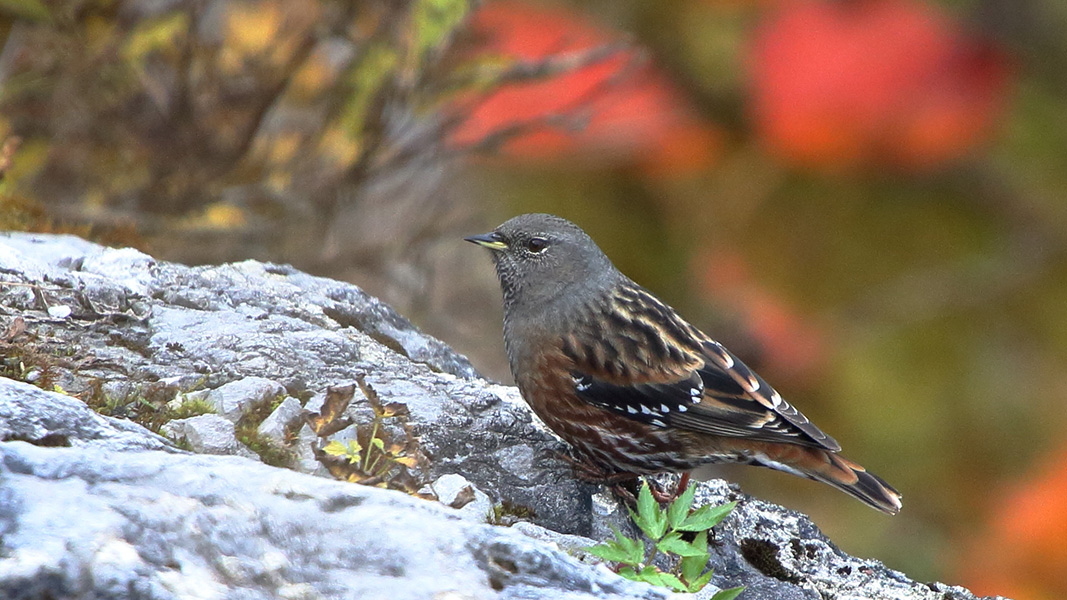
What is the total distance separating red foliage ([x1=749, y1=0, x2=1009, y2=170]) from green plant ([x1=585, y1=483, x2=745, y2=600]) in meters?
4.51

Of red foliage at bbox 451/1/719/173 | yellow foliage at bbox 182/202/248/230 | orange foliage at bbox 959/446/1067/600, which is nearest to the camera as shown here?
yellow foliage at bbox 182/202/248/230

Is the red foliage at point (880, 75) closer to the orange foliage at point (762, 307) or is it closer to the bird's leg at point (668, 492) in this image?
the orange foliage at point (762, 307)

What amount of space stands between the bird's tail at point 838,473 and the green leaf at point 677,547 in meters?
1.42

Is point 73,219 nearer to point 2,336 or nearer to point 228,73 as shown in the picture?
point 228,73

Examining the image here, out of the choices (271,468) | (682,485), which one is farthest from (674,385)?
(271,468)

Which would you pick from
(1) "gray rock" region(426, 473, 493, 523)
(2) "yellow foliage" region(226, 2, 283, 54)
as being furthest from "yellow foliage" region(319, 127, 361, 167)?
(1) "gray rock" region(426, 473, 493, 523)

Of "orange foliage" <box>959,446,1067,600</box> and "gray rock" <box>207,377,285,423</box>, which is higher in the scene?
"orange foliage" <box>959,446,1067,600</box>

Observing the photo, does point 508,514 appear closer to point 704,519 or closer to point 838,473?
point 704,519

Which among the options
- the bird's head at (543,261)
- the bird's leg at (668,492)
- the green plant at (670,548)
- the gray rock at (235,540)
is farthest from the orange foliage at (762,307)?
the gray rock at (235,540)

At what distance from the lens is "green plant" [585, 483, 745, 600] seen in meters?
2.52

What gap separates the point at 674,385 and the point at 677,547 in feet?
4.40

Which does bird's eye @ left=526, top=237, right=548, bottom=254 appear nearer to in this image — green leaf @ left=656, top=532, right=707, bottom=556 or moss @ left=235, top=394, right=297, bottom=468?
moss @ left=235, top=394, right=297, bottom=468

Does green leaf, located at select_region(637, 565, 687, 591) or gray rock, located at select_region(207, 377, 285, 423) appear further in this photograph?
gray rock, located at select_region(207, 377, 285, 423)

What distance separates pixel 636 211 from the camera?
7457 mm
